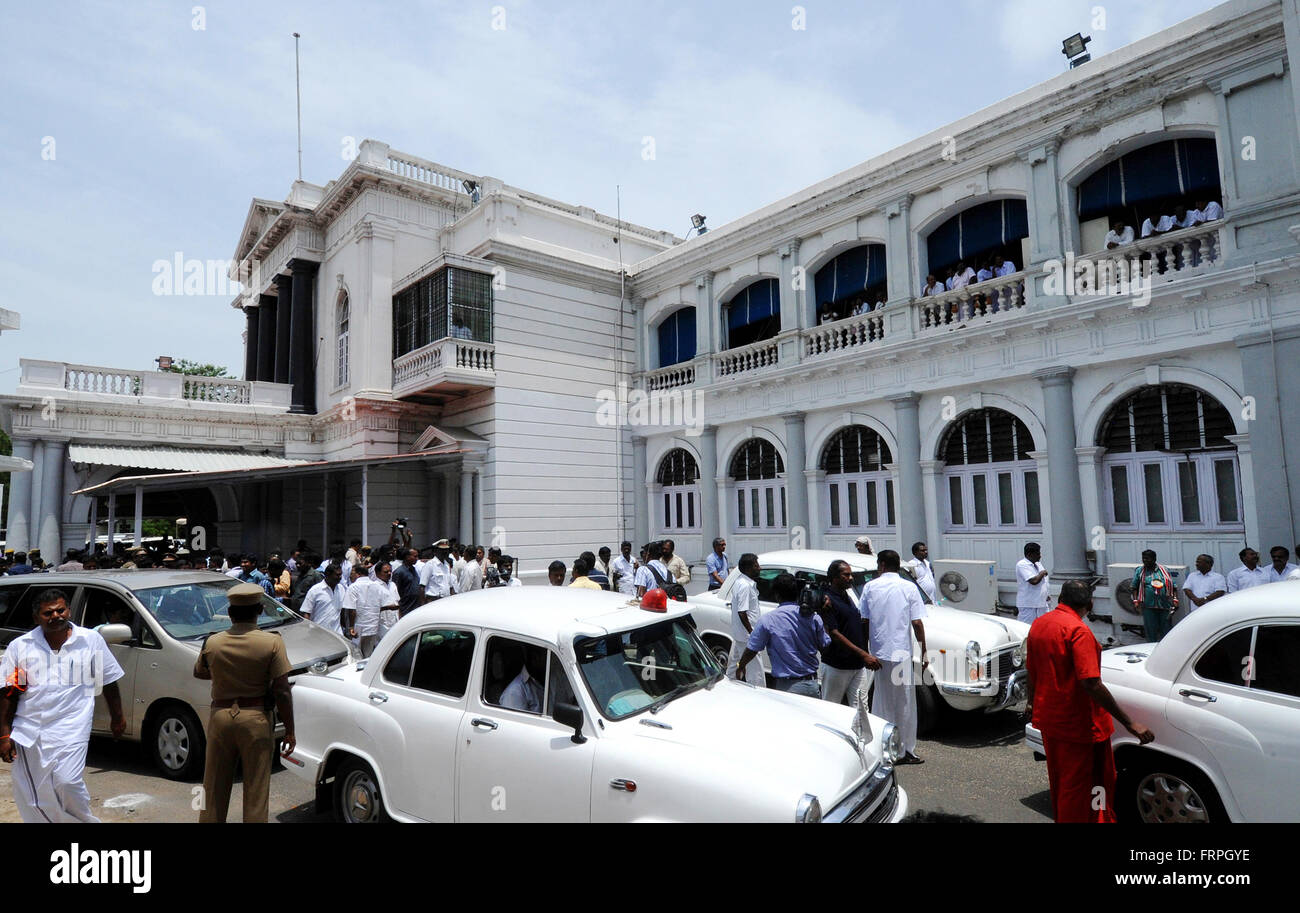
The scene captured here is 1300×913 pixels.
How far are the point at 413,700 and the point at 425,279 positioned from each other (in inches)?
610

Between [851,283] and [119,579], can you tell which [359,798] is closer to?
[119,579]

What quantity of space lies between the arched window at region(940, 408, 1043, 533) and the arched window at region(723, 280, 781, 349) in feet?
18.5

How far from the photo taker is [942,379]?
1391 centimetres

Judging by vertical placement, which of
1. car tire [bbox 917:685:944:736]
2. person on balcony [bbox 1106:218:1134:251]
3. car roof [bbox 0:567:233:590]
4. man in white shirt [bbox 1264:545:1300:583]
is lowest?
car tire [bbox 917:685:944:736]

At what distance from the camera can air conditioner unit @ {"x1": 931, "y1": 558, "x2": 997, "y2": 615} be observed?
12.5 m

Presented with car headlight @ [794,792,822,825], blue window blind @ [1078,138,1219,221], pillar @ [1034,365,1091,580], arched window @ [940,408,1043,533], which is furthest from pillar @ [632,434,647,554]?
car headlight @ [794,792,822,825]

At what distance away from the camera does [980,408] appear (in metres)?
13.6

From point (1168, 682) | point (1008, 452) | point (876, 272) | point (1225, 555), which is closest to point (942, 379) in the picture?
point (1008, 452)

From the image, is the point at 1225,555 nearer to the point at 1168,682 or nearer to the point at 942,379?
the point at 942,379

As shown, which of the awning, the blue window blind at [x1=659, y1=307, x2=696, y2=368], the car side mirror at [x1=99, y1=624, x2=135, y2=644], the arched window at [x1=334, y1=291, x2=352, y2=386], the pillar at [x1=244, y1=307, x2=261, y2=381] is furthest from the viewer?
the pillar at [x1=244, y1=307, x2=261, y2=381]

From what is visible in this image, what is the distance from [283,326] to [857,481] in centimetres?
1889

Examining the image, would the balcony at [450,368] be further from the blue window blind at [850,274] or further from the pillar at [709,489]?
the blue window blind at [850,274]

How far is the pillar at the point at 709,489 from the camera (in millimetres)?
18219

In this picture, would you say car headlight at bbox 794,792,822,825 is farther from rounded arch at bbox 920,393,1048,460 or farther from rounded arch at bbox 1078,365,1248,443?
rounded arch at bbox 920,393,1048,460
